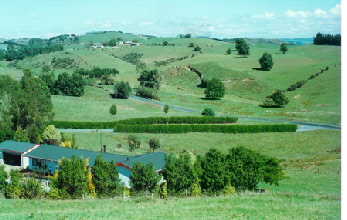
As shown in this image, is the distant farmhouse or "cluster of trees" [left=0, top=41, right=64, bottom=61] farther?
"cluster of trees" [left=0, top=41, right=64, bottom=61]

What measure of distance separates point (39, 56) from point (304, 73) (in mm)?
123898

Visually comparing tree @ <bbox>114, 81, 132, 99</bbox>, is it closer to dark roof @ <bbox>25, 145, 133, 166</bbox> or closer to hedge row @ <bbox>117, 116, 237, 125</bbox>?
hedge row @ <bbox>117, 116, 237, 125</bbox>

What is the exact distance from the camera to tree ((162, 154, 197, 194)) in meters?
28.4

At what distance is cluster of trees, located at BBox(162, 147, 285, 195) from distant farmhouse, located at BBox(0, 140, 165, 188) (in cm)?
372

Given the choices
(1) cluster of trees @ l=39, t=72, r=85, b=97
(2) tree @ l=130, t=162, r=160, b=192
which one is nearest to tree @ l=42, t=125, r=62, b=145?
(2) tree @ l=130, t=162, r=160, b=192

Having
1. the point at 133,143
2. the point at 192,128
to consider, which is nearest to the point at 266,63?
the point at 192,128

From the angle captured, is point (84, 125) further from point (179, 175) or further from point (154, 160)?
point (179, 175)

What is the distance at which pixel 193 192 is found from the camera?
2875 cm

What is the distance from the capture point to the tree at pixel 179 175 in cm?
2838

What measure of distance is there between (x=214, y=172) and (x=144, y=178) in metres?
5.40

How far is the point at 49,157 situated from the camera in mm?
37938

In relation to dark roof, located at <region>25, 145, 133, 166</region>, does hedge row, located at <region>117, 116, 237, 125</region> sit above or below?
below

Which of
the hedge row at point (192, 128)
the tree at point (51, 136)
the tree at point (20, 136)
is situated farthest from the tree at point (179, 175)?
the hedge row at point (192, 128)

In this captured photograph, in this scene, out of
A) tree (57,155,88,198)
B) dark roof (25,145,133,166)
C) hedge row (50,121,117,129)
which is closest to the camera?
tree (57,155,88,198)
